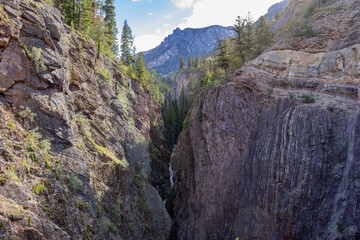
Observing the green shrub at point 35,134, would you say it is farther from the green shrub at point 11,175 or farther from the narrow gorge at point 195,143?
the green shrub at point 11,175

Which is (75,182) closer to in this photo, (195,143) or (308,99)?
(195,143)

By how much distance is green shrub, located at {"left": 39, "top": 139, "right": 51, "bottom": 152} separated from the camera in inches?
446

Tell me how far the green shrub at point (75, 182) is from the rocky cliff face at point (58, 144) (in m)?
0.05

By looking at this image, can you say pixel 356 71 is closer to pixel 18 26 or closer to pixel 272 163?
pixel 272 163

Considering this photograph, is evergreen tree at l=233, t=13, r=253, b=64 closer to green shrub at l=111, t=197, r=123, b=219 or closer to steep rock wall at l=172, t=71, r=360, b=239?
steep rock wall at l=172, t=71, r=360, b=239

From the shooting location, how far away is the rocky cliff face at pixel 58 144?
29.6 feet

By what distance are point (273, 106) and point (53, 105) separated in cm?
1898

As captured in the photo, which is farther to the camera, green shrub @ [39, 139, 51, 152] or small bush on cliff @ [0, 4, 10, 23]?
green shrub @ [39, 139, 51, 152]

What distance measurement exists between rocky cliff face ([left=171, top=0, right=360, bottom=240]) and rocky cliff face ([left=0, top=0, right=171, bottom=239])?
7291 millimetres

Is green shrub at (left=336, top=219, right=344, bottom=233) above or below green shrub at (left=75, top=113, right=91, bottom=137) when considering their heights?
below

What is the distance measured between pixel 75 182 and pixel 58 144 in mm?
2583

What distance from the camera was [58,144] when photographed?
1252 centimetres

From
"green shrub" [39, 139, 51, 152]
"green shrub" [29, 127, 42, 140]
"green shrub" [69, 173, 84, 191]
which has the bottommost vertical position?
"green shrub" [69, 173, 84, 191]

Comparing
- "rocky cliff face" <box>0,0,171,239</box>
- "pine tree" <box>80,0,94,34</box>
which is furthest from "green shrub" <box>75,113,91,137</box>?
"pine tree" <box>80,0,94,34</box>
